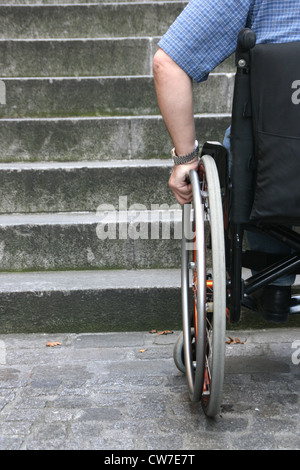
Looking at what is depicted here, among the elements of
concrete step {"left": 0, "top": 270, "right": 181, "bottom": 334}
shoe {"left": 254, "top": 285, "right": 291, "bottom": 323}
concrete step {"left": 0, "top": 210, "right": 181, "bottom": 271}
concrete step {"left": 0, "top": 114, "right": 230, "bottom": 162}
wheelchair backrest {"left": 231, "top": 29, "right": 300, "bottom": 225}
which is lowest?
concrete step {"left": 0, "top": 270, "right": 181, "bottom": 334}

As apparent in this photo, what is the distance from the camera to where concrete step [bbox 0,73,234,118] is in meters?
3.87

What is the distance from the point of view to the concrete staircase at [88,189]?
2.75m

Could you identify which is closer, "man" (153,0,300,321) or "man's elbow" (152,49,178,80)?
"man" (153,0,300,321)

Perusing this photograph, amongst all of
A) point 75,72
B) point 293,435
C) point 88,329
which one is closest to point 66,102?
point 75,72

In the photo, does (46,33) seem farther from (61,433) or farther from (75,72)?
(61,433)

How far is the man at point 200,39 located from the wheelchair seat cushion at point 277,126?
0.44 ft

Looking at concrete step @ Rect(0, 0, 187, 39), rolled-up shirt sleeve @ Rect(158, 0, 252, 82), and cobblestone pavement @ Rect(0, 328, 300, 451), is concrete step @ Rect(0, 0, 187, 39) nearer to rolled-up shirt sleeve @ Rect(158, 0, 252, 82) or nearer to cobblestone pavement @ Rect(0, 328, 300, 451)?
cobblestone pavement @ Rect(0, 328, 300, 451)

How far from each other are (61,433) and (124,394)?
0.34 meters

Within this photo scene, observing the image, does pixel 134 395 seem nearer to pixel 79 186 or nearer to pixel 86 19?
pixel 79 186

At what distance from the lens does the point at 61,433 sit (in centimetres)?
181

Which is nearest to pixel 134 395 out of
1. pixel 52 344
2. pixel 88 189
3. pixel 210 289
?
pixel 210 289

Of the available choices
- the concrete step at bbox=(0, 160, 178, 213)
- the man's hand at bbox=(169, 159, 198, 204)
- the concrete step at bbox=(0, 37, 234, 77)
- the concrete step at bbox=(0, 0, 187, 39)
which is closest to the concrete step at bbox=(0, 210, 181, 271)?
the concrete step at bbox=(0, 160, 178, 213)

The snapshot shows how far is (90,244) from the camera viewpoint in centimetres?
297

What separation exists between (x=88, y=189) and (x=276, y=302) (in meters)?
1.54
